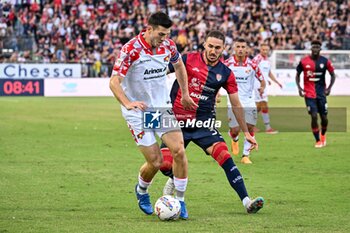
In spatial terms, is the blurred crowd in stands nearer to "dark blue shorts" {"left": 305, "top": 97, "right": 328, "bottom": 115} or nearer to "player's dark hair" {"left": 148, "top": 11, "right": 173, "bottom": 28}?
"dark blue shorts" {"left": 305, "top": 97, "right": 328, "bottom": 115}

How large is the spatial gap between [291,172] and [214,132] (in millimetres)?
4343

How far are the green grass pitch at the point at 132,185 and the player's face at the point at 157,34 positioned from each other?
2024 millimetres

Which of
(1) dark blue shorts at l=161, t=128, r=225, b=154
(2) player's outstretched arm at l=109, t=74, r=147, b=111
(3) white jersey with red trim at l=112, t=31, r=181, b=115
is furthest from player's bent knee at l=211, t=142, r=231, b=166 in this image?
(2) player's outstretched arm at l=109, t=74, r=147, b=111

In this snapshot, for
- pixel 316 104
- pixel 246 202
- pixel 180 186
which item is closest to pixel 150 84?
pixel 180 186

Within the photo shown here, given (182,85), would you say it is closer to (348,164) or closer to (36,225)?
(36,225)

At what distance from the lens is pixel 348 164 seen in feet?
51.4

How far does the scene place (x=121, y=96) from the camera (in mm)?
9227

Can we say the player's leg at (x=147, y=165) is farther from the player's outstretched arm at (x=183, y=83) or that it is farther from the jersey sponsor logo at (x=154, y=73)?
the player's outstretched arm at (x=183, y=83)

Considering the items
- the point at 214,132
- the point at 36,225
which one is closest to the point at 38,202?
the point at 36,225

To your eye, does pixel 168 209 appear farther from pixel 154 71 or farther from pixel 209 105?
pixel 209 105

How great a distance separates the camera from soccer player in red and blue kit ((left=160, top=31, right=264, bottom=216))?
33.5 feet

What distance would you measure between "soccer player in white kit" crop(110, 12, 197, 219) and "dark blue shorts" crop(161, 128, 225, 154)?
27.9 inches

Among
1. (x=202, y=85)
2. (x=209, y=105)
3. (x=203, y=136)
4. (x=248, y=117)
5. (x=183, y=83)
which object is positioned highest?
(x=183, y=83)

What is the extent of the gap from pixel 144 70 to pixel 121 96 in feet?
1.71
